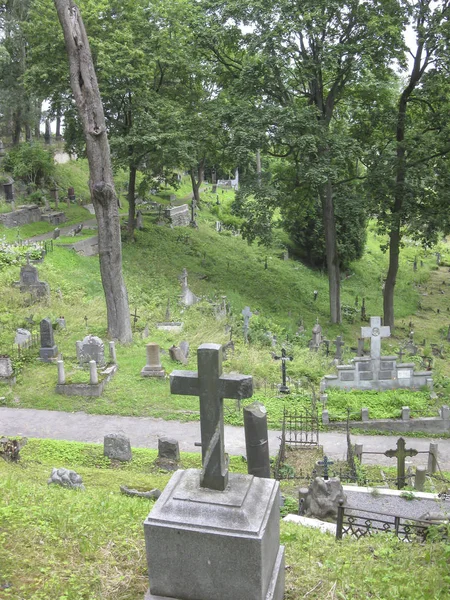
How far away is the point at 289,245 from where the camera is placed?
32.6m

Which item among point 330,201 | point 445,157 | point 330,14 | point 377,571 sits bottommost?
point 377,571

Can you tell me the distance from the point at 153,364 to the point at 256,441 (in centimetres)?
603

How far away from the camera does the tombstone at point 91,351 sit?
50.0 ft

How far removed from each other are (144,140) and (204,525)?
2120 cm

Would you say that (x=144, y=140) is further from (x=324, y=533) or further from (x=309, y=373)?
(x=324, y=533)

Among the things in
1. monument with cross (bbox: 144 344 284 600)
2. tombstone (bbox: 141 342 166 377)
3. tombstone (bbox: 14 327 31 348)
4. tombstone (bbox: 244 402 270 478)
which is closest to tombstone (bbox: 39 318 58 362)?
tombstone (bbox: 14 327 31 348)

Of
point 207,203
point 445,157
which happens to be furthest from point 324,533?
point 207,203

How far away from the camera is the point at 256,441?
9.70 meters

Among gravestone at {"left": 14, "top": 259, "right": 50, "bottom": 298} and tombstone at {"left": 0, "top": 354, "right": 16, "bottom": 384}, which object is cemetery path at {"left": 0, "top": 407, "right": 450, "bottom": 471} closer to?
tombstone at {"left": 0, "top": 354, "right": 16, "bottom": 384}

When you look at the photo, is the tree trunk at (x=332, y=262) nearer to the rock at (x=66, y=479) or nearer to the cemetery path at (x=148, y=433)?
the cemetery path at (x=148, y=433)

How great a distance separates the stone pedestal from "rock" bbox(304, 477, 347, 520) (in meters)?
3.76

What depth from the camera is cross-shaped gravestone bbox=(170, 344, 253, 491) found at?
4445 millimetres

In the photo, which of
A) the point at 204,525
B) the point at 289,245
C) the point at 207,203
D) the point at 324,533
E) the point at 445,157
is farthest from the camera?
the point at 207,203

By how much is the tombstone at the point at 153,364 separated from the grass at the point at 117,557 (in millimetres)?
7700
